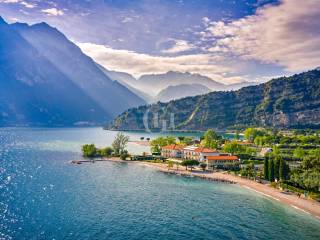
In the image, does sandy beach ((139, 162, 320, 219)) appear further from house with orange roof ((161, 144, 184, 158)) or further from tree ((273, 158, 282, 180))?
house with orange roof ((161, 144, 184, 158))

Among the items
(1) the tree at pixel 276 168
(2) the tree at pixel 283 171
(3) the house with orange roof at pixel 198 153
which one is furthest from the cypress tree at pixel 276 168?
(3) the house with orange roof at pixel 198 153

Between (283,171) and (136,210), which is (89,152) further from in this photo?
(283,171)

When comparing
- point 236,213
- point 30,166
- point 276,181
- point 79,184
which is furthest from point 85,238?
point 30,166

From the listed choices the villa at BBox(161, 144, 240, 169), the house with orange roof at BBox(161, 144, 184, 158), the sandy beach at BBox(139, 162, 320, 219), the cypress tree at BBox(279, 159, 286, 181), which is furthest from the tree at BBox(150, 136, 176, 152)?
the cypress tree at BBox(279, 159, 286, 181)

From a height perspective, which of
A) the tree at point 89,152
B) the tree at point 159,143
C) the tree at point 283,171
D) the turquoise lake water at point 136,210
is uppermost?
the tree at point 159,143

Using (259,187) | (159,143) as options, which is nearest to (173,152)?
(159,143)

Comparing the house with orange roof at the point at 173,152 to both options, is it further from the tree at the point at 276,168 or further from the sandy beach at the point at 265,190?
the tree at the point at 276,168

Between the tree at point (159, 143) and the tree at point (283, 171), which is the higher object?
the tree at point (159, 143)

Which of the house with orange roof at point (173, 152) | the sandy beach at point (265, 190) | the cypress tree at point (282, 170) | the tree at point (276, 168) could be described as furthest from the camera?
the house with orange roof at point (173, 152)
